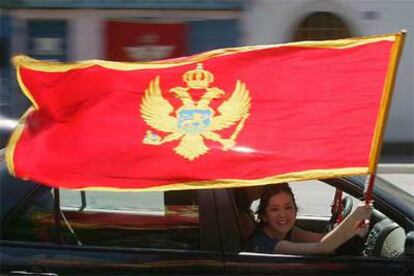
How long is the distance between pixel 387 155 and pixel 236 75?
12.7 m

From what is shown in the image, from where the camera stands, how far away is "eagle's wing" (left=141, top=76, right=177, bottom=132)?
A: 10.7 ft

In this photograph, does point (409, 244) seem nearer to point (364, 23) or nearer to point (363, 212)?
point (363, 212)

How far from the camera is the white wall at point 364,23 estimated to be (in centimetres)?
1577

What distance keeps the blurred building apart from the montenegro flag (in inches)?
505

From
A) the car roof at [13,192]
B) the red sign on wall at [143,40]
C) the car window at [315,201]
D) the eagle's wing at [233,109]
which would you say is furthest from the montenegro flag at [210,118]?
the red sign on wall at [143,40]

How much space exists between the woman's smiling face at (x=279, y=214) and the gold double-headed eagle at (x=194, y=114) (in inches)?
24.3

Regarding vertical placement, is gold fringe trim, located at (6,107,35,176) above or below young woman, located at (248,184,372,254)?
above

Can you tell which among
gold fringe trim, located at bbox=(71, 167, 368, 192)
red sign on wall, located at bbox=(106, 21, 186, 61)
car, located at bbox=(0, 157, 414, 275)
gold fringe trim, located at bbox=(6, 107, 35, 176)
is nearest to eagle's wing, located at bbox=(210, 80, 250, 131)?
gold fringe trim, located at bbox=(71, 167, 368, 192)

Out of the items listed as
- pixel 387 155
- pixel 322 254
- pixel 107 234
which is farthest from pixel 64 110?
pixel 387 155

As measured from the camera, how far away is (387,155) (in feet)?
50.9

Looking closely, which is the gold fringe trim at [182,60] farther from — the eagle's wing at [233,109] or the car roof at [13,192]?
the car roof at [13,192]

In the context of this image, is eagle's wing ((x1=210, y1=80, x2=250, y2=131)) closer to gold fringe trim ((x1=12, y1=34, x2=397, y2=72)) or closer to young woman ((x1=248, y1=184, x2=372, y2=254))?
gold fringe trim ((x1=12, y1=34, x2=397, y2=72))

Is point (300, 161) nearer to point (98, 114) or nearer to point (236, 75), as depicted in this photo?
point (236, 75)

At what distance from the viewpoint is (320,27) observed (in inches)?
637
